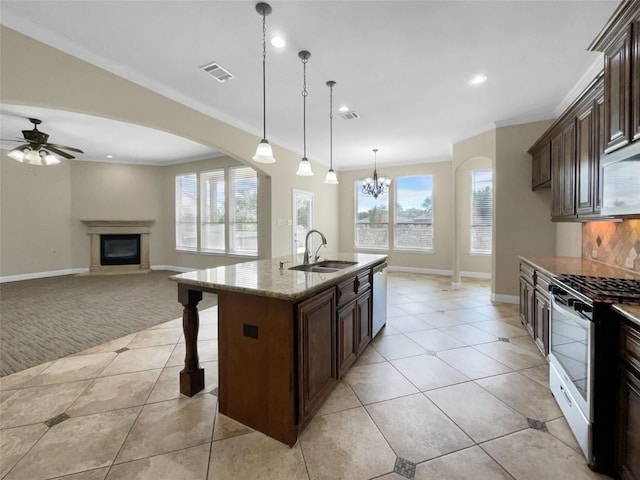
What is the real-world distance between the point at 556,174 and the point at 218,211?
659 centimetres

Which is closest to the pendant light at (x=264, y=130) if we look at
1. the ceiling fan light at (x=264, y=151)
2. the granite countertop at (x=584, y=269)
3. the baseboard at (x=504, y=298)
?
the ceiling fan light at (x=264, y=151)

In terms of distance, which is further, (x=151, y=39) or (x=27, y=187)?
(x=27, y=187)

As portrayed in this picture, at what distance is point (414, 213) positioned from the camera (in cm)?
751

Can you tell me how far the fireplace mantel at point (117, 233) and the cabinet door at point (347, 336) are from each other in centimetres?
725

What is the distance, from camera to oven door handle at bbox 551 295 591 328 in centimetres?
162

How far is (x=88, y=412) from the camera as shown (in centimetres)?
206

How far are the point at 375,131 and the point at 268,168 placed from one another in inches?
82.0

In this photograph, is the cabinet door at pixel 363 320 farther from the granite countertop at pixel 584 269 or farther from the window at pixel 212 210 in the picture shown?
the window at pixel 212 210

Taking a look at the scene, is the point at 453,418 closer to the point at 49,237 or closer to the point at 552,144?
the point at 552,144

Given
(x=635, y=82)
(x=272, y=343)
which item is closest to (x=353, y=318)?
(x=272, y=343)

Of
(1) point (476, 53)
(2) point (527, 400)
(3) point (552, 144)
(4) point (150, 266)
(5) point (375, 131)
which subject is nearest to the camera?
(2) point (527, 400)

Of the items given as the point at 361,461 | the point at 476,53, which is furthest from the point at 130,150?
the point at 361,461

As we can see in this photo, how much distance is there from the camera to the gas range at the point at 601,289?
5.04ft

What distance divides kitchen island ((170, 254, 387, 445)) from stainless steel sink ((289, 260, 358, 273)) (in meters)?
0.47
